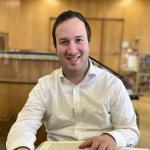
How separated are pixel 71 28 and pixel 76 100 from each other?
322 mm

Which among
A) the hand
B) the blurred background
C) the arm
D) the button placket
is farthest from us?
the blurred background

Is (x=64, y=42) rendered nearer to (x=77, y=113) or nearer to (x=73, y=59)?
(x=73, y=59)

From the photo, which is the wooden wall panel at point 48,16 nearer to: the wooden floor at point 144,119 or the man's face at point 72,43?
the wooden floor at point 144,119

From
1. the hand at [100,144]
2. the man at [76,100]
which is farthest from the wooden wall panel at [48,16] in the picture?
the hand at [100,144]

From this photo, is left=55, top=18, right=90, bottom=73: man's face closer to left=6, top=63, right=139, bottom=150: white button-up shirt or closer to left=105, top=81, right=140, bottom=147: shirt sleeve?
left=6, top=63, right=139, bottom=150: white button-up shirt

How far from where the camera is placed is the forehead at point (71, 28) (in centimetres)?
121

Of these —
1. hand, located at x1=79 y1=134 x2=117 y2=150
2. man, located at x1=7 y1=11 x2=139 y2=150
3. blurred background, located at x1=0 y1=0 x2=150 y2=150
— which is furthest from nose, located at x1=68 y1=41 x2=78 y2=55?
blurred background, located at x1=0 y1=0 x2=150 y2=150

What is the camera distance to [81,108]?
1.28m

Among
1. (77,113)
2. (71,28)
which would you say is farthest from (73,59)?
(77,113)

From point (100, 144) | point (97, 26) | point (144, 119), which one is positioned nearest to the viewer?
point (100, 144)

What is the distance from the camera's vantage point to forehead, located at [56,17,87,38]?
1.21 metres

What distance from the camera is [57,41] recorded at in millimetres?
1253

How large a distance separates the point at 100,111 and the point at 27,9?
803cm

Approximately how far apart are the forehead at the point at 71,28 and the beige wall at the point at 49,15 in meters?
7.66
